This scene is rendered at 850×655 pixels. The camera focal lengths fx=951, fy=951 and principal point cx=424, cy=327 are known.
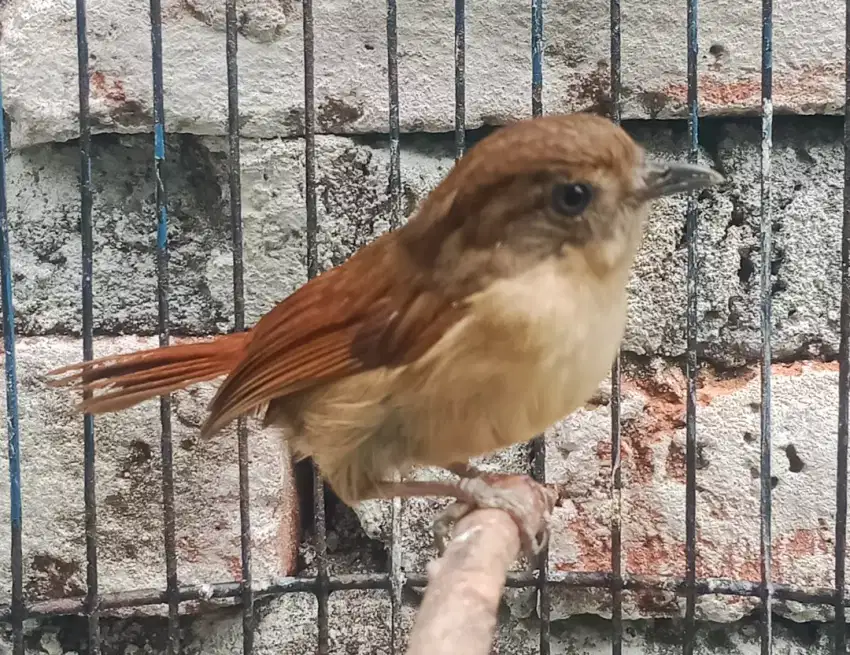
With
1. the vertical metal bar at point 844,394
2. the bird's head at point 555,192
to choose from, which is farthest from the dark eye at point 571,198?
the vertical metal bar at point 844,394

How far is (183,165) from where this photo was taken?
3.77ft

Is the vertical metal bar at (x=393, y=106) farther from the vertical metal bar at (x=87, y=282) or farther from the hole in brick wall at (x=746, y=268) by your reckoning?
the hole in brick wall at (x=746, y=268)

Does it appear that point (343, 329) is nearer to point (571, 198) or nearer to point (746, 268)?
point (571, 198)

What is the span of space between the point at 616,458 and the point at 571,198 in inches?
16.4

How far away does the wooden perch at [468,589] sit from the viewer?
0.50 m

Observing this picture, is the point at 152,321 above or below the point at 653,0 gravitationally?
below

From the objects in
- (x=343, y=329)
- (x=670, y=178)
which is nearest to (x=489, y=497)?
(x=343, y=329)

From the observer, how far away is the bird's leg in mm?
853

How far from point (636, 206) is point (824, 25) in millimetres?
494

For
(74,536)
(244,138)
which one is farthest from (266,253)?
(74,536)

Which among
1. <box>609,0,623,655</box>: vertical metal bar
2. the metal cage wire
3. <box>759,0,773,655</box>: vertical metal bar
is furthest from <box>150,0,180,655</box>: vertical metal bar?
<box>759,0,773,655</box>: vertical metal bar

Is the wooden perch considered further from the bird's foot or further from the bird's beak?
the bird's beak

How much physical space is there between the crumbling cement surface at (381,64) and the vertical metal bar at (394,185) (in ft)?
0.29

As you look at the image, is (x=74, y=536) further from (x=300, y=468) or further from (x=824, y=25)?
(x=824, y=25)
